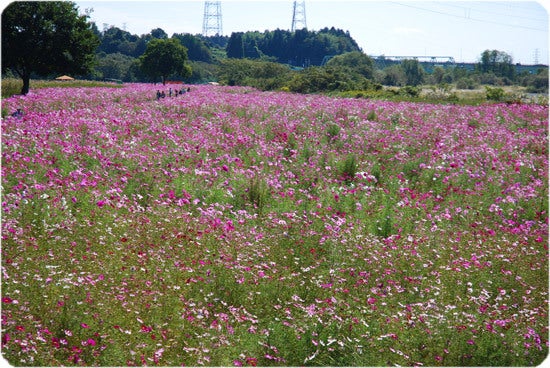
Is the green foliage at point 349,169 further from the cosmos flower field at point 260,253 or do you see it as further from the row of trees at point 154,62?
the row of trees at point 154,62

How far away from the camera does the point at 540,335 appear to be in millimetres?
4262

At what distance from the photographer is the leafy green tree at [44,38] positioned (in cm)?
2087

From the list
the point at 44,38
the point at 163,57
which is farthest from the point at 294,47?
the point at 44,38

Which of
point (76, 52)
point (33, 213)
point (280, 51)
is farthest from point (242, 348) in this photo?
point (280, 51)

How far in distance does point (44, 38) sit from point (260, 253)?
21038 millimetres

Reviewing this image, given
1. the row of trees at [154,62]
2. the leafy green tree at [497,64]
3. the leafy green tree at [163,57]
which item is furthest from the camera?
the leafy green tree at [497,64]

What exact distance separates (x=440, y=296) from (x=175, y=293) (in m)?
2.60

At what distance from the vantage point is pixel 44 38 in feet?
71.7

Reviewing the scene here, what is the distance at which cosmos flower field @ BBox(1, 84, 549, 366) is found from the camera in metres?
3.83

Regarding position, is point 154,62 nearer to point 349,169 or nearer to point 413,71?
point 349,169

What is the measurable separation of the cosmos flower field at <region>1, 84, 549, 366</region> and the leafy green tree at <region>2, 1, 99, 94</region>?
13.6m

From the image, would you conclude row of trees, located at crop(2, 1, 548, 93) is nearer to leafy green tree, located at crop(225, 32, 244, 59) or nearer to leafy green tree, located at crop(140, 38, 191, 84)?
leafy green tree, located at crop(140, 38, 191, 84)

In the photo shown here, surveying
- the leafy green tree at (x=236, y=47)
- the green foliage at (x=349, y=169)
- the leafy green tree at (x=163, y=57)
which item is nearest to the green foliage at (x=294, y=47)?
the leafy green tree at (x=236, y=47)

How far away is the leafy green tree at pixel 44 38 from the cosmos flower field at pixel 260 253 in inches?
536
